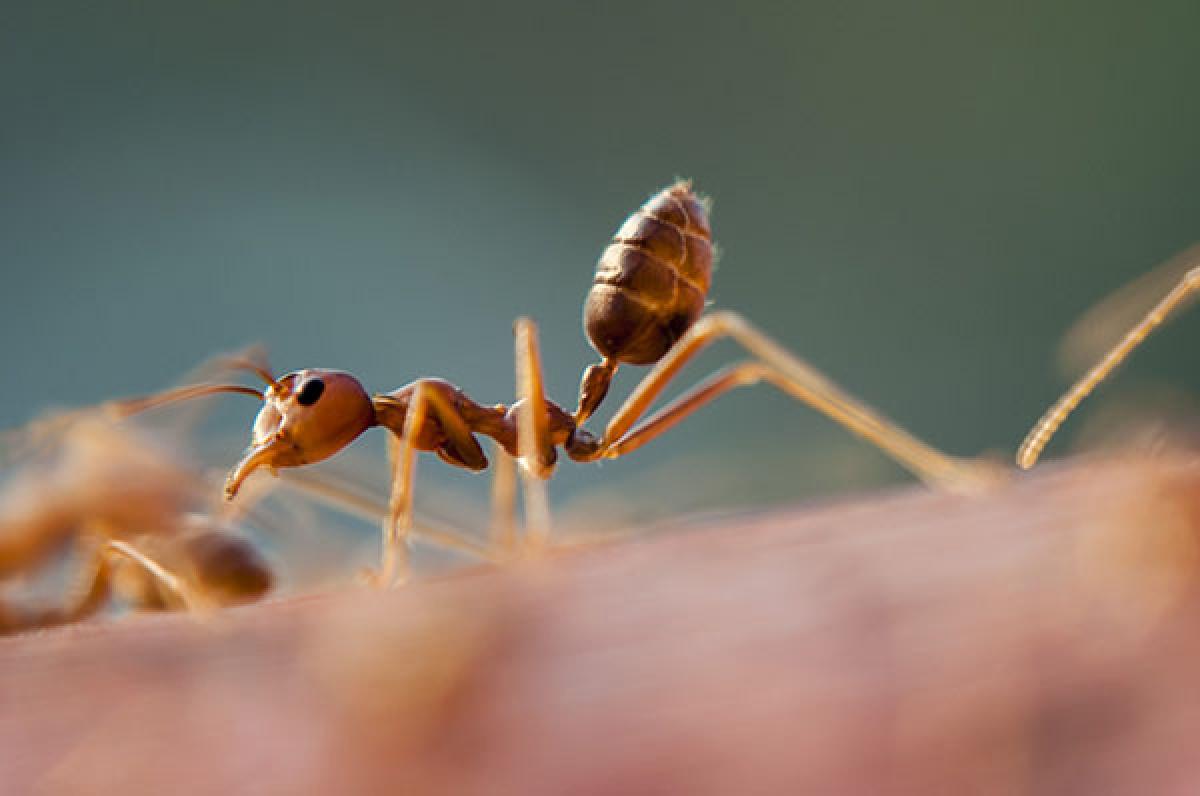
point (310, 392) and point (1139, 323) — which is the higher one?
point (310, 392)

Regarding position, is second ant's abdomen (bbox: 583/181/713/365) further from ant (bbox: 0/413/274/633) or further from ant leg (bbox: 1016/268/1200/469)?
ant leg (bbox: 1016/268/1200/469)

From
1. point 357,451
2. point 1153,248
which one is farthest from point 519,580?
point 1153,248

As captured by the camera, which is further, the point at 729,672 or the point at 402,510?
the point at 402,510

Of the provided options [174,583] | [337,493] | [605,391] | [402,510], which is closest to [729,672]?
[174,583]

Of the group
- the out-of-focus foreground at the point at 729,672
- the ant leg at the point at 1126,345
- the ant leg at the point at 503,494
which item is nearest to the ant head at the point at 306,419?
the ant leg at the point at 503,494

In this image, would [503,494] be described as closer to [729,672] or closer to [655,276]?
[655,276]

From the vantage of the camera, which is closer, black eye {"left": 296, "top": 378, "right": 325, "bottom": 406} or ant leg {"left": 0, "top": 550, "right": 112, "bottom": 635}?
ant leg {"left": 0, "top": 550, "right": 112, "bottom": 635}

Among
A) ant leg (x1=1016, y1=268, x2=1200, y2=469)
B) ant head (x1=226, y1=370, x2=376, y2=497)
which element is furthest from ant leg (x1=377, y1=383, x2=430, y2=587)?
ant leg (x1=1016, y1=268, x2=1200, y2=469)

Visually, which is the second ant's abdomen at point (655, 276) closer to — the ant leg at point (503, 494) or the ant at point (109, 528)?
the ant leg at point (503, 494)
